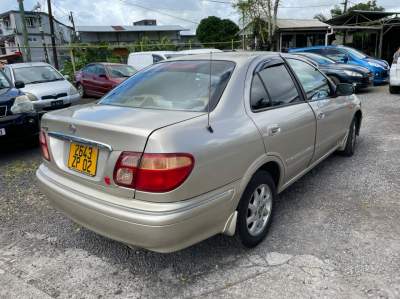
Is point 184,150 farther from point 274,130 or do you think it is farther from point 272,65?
point 272,65

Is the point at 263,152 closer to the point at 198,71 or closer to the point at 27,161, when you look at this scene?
the point at 198,71

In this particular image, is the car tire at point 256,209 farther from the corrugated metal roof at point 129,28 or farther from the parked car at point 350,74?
the corrugated metal roof at point 129,28

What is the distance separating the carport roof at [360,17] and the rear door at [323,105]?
57.1ft

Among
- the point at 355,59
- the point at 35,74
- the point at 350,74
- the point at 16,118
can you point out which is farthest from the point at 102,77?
the point at 355,59

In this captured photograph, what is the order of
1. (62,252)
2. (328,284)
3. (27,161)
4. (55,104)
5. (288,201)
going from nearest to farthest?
(328,284)
(62,252)
(288,201)
(27,161)
(55,104)

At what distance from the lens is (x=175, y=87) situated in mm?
2967

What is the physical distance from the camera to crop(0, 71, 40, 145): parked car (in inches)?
204

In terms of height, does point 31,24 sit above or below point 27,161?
above

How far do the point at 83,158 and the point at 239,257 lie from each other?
1.41m

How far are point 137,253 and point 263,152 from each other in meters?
1.31

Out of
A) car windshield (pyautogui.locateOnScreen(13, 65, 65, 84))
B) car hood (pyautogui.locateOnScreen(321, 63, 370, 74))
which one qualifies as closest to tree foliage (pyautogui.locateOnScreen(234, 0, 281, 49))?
car hood (pyautogui.locateOnScreen(321, 63, 370, 74))

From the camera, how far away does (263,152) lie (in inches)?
109

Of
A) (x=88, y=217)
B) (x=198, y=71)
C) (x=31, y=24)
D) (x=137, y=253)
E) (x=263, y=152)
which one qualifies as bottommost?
(x=137, y=253)

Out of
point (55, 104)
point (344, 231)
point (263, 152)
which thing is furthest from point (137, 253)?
point (55, 104)
